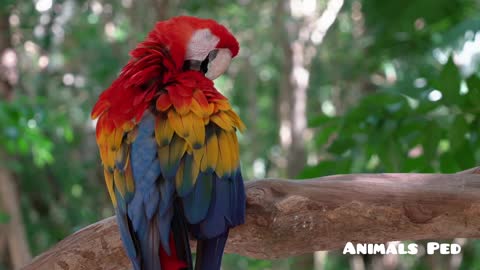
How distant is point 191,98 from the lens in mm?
994

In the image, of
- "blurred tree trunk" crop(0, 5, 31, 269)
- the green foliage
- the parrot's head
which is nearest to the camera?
the parrot's head

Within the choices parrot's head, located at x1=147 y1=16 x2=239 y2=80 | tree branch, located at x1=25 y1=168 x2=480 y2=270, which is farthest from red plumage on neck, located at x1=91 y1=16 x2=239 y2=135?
tree branch, located at x1=25 y1=168 x2=480 y2=270

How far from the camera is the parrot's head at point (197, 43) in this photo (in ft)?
3.49

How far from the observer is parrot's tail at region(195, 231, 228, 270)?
0.95 metres

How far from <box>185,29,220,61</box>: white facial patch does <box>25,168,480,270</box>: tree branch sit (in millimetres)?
230

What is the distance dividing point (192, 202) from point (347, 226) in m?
0.29

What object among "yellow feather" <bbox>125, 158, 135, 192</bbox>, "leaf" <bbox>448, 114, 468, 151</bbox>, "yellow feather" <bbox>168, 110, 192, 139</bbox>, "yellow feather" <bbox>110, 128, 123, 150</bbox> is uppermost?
"yellow feather" <bbox>168, 110, 192, 139</bbox>

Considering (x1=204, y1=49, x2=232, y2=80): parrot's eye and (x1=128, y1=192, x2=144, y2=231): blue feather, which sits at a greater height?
(x1=204, y1=49, x2=232, y2=80): parrot's eye

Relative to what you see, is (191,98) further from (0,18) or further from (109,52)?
(109,52)

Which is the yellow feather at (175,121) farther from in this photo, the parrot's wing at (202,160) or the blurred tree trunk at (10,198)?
the blurred tree trunk at (10,198)

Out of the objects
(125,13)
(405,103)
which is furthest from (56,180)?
(405,103)

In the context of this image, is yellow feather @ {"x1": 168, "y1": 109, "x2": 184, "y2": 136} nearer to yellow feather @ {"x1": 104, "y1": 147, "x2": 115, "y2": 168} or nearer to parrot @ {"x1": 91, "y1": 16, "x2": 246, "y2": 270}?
parrot @ {"x1": 91, "y1": 16, "x2": 246, "y2": 270}

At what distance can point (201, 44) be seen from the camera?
108cm

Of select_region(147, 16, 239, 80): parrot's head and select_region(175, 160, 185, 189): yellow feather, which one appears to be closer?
select_region(175, 160, 185, 189): yellow feather
